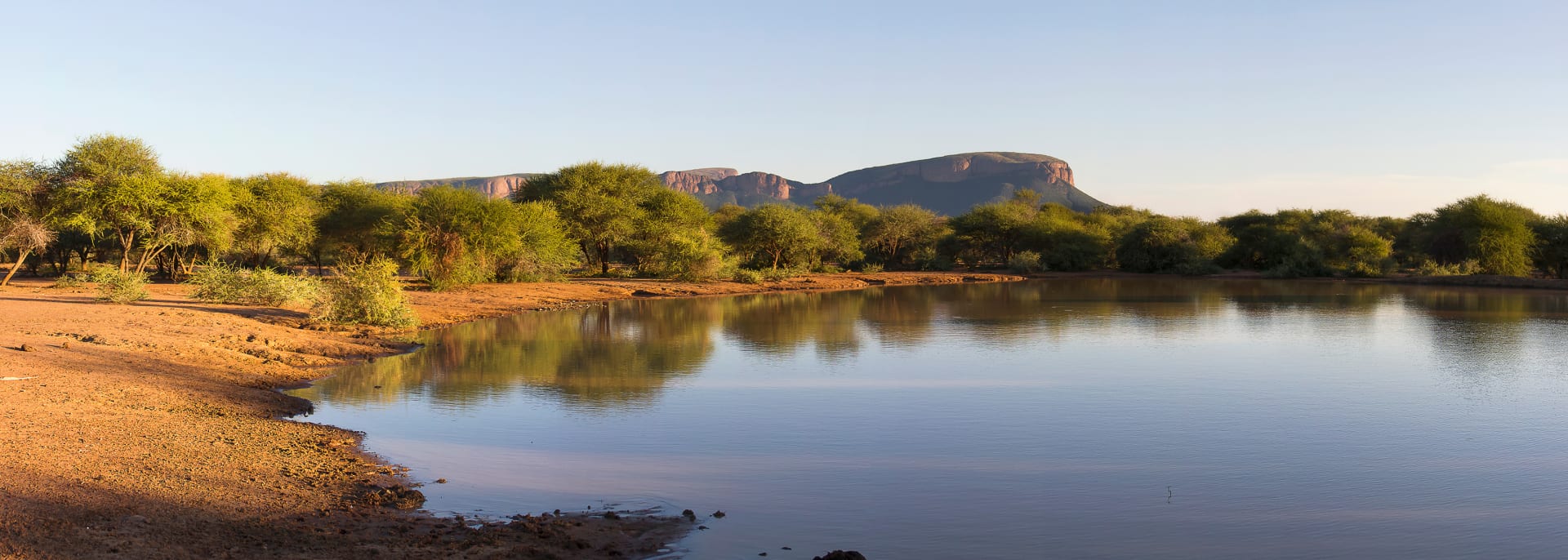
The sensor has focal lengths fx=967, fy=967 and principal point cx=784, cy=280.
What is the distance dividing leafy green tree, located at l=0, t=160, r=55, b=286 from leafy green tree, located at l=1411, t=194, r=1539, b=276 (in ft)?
186

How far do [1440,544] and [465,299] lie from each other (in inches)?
1047

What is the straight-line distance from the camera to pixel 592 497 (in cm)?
791

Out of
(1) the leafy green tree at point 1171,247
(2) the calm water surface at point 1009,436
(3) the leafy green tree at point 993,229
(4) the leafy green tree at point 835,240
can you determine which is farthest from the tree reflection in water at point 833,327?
(3) the leafy green tree at point 993,229

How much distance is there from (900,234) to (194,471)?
5496cm

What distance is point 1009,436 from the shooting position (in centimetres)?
1051

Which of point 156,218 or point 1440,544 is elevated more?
point 156,218

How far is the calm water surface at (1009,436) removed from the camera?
721 cm

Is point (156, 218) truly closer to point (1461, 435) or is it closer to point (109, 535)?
point (109, 535)

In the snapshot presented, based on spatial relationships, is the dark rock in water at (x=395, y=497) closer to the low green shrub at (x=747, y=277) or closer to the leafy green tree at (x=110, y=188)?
the leafy green tree at (x=110, y=188)

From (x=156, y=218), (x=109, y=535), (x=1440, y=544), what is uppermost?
(x=156, y=218)

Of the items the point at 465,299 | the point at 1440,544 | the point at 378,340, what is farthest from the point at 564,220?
the point at 1440,544

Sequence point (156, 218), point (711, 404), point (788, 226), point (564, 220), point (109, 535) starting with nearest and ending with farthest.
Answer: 1. point (109, 535)
2. point (711, 404)
3. point (156, 218)
4. point (564, 220)
5. point (788, 226)

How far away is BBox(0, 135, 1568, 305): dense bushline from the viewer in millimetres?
28203

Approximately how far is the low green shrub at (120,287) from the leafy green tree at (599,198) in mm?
23568
